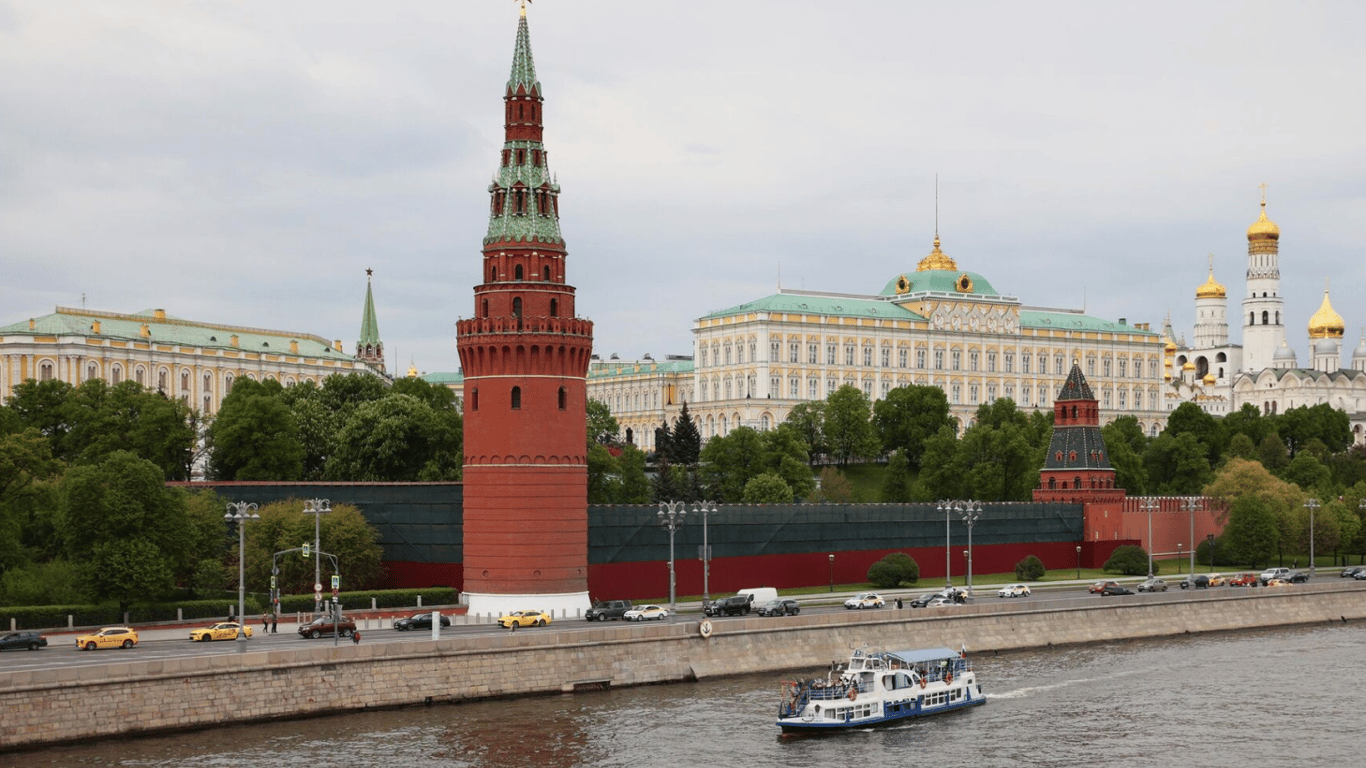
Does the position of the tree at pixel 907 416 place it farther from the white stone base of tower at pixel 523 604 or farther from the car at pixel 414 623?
the car at pixel 414 623

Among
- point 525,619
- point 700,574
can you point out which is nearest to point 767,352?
point 700,574

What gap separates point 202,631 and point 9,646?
7.37 m

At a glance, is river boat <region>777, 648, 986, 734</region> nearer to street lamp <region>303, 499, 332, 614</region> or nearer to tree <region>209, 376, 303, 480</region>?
street lamp <region>303, 499, 332, 614</region>

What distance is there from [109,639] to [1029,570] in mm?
63510

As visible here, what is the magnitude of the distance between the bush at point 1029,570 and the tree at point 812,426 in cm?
6021

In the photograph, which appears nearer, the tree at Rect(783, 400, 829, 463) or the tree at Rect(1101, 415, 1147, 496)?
the tree at Rect(1101, 415, 1147, 496)

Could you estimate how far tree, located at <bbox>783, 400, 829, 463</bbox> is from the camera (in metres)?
176

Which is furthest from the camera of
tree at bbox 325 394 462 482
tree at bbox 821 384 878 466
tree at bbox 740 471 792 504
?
tree at bbox 821 384 878 466

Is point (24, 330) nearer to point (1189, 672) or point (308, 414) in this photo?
point (308, 414)

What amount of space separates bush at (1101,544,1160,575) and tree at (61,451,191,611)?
66.4 meters

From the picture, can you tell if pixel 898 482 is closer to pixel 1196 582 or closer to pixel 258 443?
pixel 1196 582

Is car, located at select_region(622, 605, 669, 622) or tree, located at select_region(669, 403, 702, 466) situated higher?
tree, located at select_region(669, 403, 702, 466)

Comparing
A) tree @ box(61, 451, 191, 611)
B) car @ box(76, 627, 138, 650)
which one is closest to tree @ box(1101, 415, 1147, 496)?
tree @ box(61, 451, 191, 611)

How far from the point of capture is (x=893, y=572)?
106m
